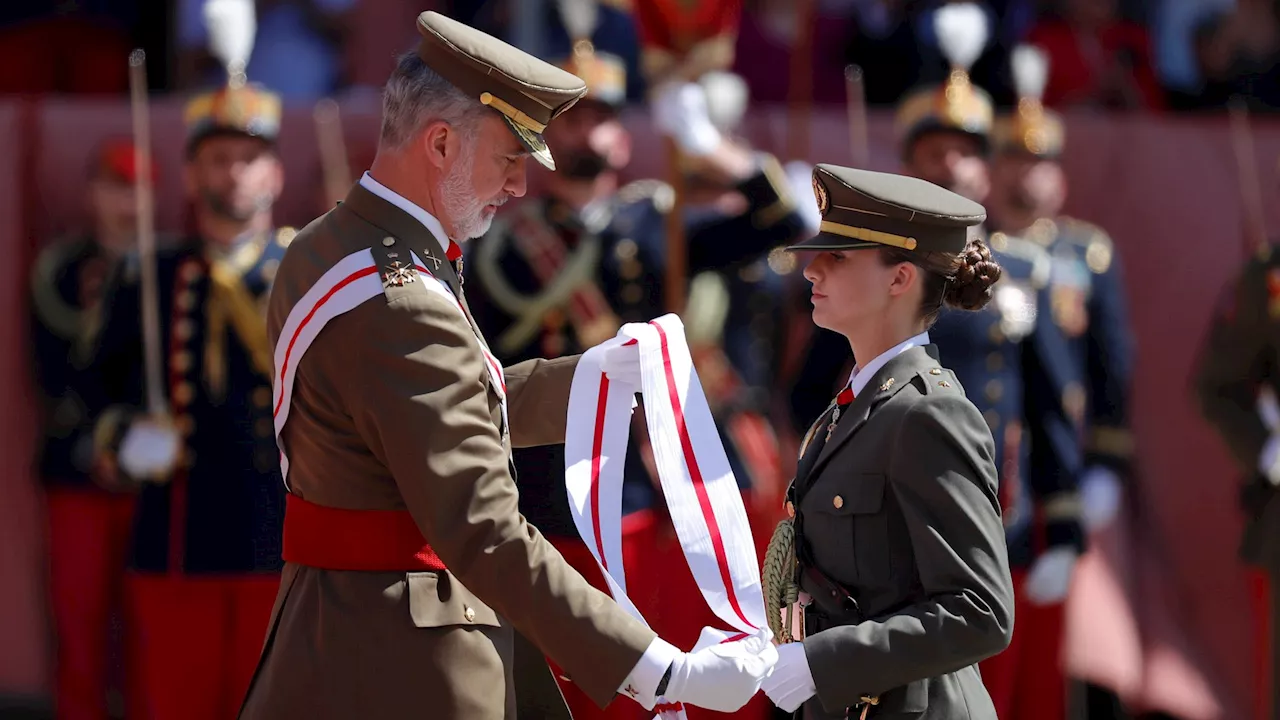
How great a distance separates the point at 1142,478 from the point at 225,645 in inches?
132

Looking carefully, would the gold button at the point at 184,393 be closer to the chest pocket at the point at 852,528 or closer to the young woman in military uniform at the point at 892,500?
the young woman in military uniform at the point at 892,500

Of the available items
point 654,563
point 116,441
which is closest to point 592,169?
point 654,563

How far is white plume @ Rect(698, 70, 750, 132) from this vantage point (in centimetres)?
589

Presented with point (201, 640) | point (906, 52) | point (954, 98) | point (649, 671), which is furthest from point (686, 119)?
point (649, 671)

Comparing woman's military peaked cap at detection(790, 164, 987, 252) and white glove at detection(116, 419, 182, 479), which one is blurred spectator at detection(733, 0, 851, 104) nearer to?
white glove at detection(116, 419, 182, 479)

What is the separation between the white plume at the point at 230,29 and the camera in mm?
5498

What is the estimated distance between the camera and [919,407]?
2725 millimetres

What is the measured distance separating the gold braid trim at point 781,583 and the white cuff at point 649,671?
26 cm

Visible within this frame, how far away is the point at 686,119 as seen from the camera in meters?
5.24

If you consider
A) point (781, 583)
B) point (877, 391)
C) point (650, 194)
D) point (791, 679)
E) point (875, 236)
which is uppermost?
point (650, 194)

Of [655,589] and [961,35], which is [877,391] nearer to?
[655,589]

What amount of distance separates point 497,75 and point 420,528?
795 mm

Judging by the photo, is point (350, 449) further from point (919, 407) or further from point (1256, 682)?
point (1256, 682)

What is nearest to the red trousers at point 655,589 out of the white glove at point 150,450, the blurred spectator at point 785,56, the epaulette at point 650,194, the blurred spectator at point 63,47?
the epaulette at point 650,194
